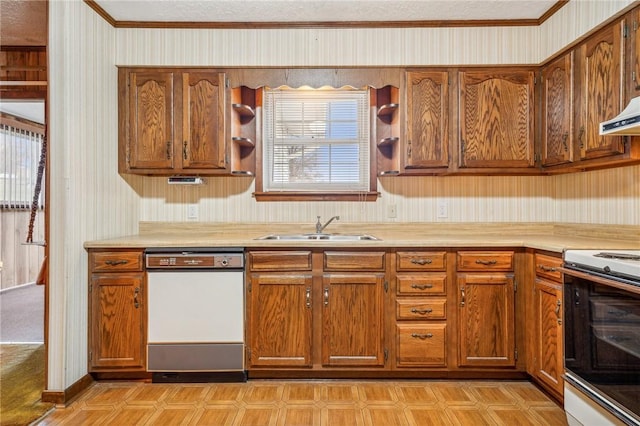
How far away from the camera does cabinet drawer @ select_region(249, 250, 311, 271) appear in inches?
99.7

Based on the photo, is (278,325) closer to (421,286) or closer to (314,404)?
(314,404)

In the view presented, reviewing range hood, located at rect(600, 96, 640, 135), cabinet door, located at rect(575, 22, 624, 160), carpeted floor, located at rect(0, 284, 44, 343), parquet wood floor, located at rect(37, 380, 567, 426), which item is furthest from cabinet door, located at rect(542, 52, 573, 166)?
carpeted floor, located at rect(0, 284, 44, 343)

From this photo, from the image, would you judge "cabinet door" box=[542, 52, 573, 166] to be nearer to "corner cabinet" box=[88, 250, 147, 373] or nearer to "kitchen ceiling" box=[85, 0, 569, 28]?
"kitchen ceiling" box=[85, 0, 569, 28]

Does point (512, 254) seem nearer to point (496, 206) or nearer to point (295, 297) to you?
point (496, 206)

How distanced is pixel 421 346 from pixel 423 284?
41 centimetres

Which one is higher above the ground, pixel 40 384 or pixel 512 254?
pixel 512 254

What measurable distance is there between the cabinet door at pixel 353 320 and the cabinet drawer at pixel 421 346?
0.44 ft

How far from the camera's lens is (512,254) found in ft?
8.26

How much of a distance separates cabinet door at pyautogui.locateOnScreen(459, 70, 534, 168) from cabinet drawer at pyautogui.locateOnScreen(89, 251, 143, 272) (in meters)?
2.41

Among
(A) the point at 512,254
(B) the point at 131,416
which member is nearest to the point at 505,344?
(A) the point at 512,254

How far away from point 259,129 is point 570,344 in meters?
2.56

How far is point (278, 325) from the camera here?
8.27ft

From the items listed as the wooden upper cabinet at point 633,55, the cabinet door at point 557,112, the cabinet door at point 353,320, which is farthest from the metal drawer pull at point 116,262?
the wooden upper cabinet at point 633,55

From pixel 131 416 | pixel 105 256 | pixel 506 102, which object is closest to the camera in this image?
pixel 131 416
